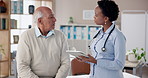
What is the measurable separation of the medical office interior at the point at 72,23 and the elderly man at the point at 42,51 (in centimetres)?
270

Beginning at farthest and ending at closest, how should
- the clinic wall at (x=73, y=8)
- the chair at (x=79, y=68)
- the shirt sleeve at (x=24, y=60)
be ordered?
the clinic wall at (x=73, y=8) → the chair at (x=79, y=68) → the shirt sleeve at (x=24, y=60)

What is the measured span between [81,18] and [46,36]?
5.57 m

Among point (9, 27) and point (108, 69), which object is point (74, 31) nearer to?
point (9, 27)

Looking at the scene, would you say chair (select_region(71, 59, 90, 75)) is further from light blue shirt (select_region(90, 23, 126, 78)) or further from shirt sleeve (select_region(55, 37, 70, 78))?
light blue shirt (select_region(90, 23, 126, 78))

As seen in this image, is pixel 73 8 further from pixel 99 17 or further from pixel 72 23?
A: pixel 99 17

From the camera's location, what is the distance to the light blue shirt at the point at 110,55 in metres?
2.08

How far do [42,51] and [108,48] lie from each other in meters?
0.64

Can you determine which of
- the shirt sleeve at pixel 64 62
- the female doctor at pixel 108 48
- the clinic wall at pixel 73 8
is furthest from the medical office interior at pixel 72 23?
the female doctor at pixel 108 48

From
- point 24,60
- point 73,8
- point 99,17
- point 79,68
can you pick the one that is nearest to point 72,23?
point 73,8

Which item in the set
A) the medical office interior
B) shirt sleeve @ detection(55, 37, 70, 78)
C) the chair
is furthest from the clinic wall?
shirt sleeve @ detection(55, 37, 70, 78)

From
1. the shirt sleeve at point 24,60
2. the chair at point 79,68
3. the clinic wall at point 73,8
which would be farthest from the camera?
the clinic wall at point 73,8

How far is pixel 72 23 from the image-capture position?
779 cm

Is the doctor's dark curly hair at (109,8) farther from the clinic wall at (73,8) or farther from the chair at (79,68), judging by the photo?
the clinic wall at (73,8)

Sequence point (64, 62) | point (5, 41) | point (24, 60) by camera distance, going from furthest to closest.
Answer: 1. point (5, 41)
2. point (64, 62)
3. point (24, 60)
